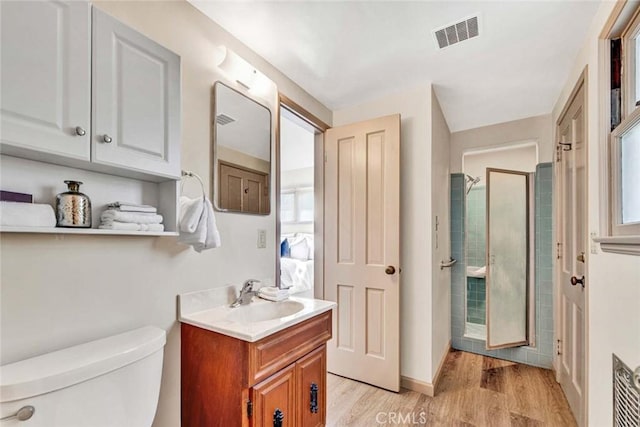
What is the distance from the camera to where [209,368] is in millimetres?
1271

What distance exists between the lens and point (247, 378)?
1.16 m

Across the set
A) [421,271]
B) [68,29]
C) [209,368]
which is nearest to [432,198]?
[421,271]

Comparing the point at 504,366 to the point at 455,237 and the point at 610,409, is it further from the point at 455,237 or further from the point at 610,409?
the point at 610,409

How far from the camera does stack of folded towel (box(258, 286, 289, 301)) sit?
1.67m

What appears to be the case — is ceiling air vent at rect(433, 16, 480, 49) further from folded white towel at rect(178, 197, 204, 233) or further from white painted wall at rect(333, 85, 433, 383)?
folded white towel at rect(178, 197, 204, 233)

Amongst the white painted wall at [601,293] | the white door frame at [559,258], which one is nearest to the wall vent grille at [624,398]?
the white painted wall at [601,293]

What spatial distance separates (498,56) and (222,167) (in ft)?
6.24

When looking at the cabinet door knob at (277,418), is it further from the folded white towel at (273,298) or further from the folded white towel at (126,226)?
the folded white towel at (126,226)

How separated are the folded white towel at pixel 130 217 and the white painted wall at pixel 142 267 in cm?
10

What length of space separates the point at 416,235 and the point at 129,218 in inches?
74.8

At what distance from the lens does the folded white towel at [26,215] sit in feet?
2.64

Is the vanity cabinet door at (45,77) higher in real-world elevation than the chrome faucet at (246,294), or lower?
higher

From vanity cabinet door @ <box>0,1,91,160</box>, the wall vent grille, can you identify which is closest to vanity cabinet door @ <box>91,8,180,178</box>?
A: vanity cabinet door @ <box>0,1,91,160</box>

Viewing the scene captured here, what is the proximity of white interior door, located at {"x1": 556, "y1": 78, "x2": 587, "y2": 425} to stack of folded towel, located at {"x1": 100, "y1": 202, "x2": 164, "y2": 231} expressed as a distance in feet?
7.46
